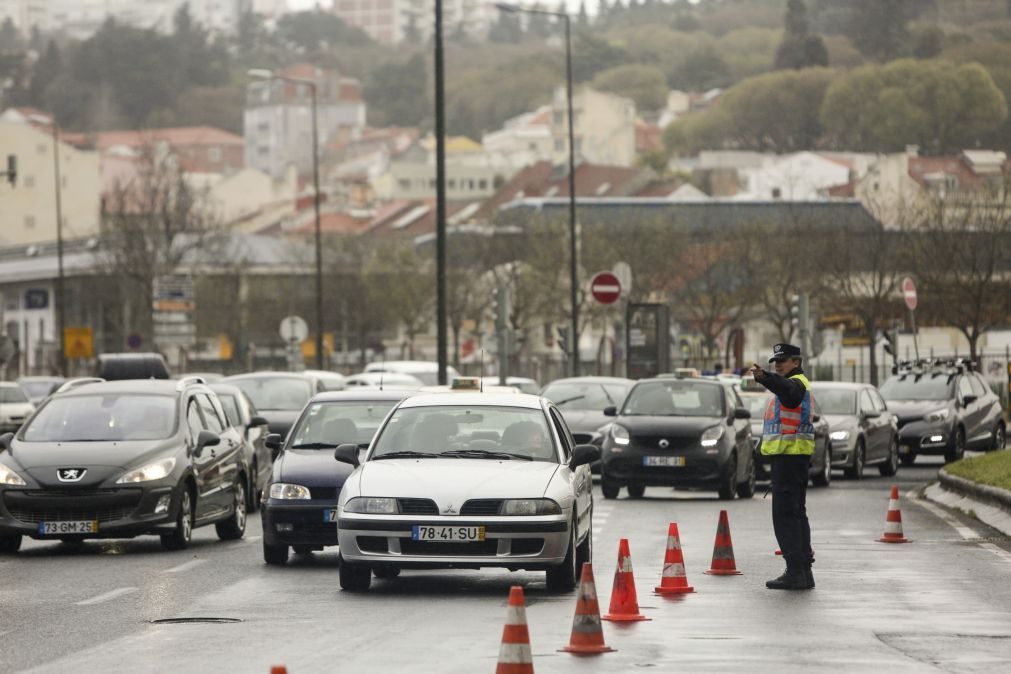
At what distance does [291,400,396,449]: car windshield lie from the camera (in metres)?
20.3

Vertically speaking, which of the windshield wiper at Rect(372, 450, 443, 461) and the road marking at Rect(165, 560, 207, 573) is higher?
the windshield wiper at Rect(372, 450, 443, 461)

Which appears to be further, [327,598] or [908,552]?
[908,552]

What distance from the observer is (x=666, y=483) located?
1168 inches

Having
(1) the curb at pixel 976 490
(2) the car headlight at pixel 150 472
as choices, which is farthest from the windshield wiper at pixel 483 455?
(1) the curb at pixel 976 490

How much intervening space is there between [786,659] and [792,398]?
15.7ft

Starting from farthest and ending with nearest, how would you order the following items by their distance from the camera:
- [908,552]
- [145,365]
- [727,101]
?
[727,101] < [145,365] < [908,552]

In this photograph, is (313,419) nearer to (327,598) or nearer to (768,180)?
(327,598)

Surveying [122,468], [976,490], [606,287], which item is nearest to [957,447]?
[606,287]

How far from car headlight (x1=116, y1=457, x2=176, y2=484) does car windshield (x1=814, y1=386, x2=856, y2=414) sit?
17052mm

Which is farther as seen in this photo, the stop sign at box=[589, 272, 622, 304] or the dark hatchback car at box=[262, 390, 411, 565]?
the stop sign at box=[589, 272, 622, 304]

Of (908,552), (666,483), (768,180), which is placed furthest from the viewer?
(768,180)

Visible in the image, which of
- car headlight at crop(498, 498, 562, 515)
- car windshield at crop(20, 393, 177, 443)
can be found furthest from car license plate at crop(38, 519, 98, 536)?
car headlight at crop(498, 498, 562, 515)

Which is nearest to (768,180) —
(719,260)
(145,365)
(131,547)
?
(719,260)

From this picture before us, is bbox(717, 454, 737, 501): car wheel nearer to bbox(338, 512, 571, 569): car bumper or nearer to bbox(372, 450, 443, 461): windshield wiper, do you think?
bbox(372, 450, 443, 461): windshield wiper
